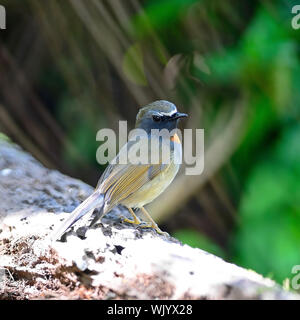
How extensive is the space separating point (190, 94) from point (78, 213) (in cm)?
280

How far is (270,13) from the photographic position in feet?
15.0

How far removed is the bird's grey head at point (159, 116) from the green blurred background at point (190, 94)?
1.31m

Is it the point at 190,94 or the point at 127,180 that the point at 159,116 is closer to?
the point at 127,180

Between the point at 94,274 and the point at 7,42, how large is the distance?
4489 millimetres

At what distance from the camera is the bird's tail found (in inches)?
97.1

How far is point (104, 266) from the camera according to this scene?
2287 millimetres

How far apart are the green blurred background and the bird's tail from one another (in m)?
1.89

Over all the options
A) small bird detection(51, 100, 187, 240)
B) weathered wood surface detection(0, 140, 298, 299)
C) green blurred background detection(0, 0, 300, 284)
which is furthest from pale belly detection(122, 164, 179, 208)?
green blurred background detection(0, 0, 300, 284)

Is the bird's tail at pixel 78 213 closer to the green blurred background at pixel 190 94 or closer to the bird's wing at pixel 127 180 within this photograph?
the bird's wing at pixel 127 180

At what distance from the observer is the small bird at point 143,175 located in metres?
2.97

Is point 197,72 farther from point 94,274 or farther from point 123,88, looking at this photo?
point 94,274
